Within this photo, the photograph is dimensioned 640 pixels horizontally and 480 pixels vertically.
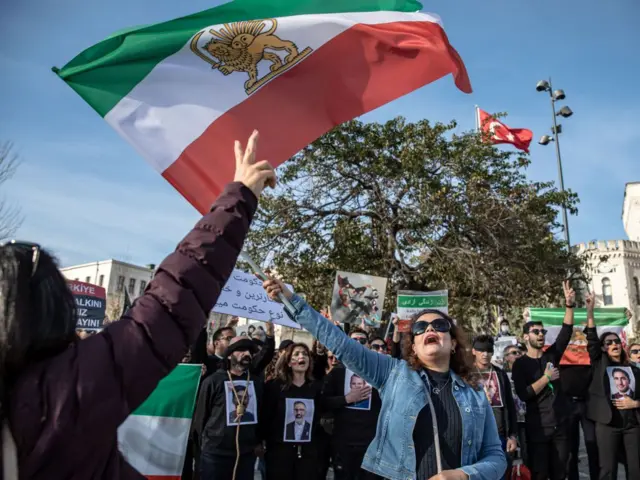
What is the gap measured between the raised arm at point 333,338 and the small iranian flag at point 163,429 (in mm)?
2697

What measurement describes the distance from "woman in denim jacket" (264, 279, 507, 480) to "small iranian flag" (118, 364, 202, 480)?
2746 millimetres

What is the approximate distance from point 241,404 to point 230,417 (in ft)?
0.57

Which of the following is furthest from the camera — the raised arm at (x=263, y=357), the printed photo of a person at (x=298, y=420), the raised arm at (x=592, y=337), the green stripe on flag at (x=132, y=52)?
the raised arm at (x=592, y=337)

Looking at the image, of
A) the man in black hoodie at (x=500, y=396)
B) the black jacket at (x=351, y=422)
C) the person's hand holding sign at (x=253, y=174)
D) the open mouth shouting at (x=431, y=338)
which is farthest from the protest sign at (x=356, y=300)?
the person's hand holding sign at (x=253, y=174)

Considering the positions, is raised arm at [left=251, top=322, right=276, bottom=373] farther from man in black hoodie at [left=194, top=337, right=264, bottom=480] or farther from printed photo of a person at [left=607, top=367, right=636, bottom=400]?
printed photo of a person at [left=607, top=367, right=636, bottom=400]

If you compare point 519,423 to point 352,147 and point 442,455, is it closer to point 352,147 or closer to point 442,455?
point 442,455

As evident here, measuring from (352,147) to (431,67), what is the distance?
11.3 meters

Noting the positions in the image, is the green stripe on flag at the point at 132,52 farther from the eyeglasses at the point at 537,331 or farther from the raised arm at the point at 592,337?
the raised arm at the point at 592,337

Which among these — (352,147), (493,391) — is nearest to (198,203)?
(493,391)

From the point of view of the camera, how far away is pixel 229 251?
1.42 m

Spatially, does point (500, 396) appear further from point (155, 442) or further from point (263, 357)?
point (155, 442)

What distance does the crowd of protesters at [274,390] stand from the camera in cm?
115

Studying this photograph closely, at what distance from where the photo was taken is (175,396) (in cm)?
548

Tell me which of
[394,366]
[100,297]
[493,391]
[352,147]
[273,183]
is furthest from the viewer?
[352,147]
